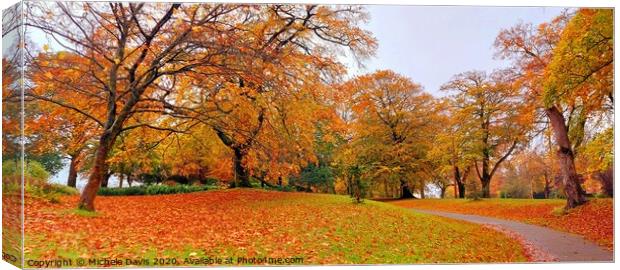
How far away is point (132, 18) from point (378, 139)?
Result: 15.3 ft

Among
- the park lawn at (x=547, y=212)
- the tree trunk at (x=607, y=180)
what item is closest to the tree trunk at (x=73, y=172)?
the park lawn at (x=547, y=212)

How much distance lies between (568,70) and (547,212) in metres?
2.58

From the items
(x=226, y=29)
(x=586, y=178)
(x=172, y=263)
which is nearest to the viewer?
(x=172, y=263)

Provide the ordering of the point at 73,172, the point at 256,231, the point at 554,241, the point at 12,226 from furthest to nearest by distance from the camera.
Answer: the point at 554,241 → the point at 256,231 → the point at 73,172 → the point at 12,226

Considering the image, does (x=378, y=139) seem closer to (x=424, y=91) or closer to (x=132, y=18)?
(x=424, y=91)

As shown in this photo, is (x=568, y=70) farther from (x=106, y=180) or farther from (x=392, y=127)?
(x=106, y=180)

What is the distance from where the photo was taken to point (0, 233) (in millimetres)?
9531

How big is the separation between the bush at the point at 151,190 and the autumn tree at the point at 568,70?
5.87m

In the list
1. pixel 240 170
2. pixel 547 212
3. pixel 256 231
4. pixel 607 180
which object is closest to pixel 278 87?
pixel 240 170

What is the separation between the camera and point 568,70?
10562mm

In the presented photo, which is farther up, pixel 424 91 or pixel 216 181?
pixel 424 91

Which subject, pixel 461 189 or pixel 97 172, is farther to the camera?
pixel 461 189

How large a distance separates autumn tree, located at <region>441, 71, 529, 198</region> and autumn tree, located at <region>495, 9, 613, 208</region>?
15.0 inches

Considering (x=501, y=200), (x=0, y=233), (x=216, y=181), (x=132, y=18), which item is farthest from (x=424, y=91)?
(x=0, y=233)
